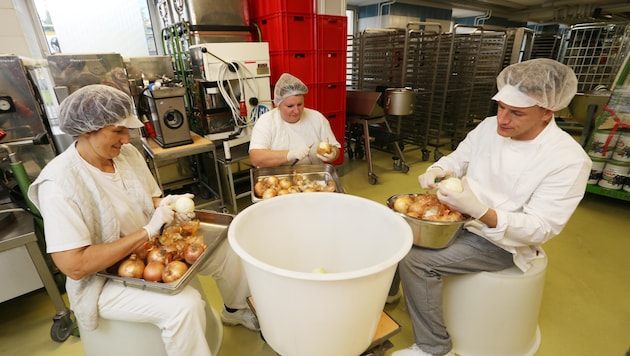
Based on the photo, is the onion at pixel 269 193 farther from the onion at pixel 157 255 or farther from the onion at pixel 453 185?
the onion at pixel 453 185

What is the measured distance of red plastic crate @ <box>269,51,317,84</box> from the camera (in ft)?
8.86

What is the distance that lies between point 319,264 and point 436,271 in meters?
0.52

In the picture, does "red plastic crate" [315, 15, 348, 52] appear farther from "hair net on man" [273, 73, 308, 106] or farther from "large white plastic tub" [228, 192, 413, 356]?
"large white plastic tub" [228, 192, 413, 356]

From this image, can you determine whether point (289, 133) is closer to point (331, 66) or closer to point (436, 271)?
point (436, 271)

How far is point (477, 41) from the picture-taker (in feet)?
13.2

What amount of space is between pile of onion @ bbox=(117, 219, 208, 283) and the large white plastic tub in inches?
12.7

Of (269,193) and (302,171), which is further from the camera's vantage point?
(302,171)

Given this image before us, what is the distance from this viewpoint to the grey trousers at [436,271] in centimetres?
122

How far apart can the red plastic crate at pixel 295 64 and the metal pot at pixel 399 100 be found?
918mm

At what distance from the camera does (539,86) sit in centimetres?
107


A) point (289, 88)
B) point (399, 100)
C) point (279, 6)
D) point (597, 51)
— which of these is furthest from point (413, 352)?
point (597, 51)

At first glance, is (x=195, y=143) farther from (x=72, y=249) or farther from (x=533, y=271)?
(x=533, y=271)

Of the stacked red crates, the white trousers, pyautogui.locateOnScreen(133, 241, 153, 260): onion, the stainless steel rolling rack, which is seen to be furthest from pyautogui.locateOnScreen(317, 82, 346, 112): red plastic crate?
the white trousers

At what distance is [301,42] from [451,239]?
2.27m
